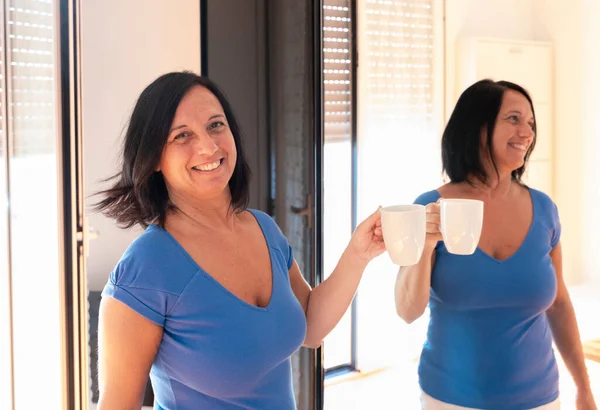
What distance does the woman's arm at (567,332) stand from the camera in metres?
1.21

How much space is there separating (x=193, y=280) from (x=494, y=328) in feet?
1.96

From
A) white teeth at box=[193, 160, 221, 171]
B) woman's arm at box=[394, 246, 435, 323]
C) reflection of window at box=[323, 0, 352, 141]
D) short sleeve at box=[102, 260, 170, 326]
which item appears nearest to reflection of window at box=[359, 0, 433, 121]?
reflection of window at box=[323, 0, 352, 141]

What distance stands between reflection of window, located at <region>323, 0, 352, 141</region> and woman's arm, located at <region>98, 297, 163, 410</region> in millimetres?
897

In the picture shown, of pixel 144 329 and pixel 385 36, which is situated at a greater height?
pixel 385 36

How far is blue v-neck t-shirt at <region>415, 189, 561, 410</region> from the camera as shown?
1.08 m

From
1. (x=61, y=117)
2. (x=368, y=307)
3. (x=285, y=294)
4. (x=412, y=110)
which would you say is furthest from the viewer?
(x=368, y=307)

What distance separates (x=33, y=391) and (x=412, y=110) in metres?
1.21

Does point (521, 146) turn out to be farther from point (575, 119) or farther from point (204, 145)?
point (204, 145)

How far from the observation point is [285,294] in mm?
898

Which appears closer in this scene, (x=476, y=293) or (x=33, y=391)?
(x=476, y=293)

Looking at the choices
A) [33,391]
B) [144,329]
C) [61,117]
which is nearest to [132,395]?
[144,329]

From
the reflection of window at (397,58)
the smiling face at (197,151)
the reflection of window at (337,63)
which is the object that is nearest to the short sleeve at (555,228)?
the reflection of window at (397,58)

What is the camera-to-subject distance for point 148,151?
0.84 meters

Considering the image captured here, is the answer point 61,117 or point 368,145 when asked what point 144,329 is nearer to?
point 61,117
